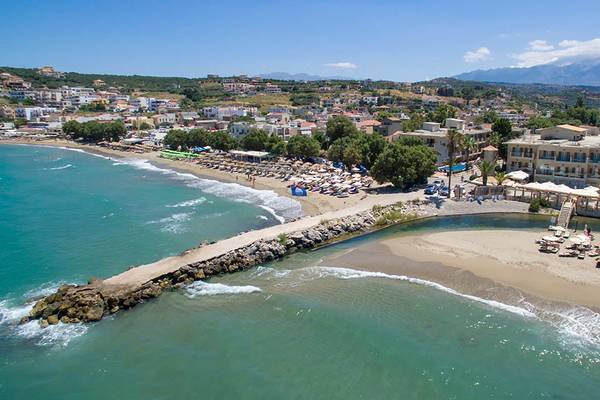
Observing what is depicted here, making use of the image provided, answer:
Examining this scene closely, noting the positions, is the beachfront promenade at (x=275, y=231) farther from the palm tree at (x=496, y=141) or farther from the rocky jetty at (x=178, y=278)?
the palm tree at (x=496, y=141)

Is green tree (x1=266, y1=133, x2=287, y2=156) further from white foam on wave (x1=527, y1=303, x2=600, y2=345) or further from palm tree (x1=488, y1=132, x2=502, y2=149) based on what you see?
white foam on wave (x1=527, y1=303, x2=600, y2=345)

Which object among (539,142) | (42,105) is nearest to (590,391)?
(539,142)

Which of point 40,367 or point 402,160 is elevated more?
point 402,160

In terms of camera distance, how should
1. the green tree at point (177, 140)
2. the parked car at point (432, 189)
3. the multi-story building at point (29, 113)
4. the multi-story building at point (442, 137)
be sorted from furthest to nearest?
the multi-story building at point (29, 113) < the green tree at point (177, 140) < the multi-story building at point (442, 137) < the parked car at point (432, 189)

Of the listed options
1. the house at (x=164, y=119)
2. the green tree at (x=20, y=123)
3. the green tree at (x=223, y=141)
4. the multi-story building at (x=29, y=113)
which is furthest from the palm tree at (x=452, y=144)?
the multi-story building at (x=29, y=113)

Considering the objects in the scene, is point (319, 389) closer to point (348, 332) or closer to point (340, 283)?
point (348, 332)

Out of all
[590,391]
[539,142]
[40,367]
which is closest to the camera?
[590,391]

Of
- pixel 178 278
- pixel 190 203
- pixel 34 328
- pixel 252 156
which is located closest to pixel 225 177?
pixel 252 156
